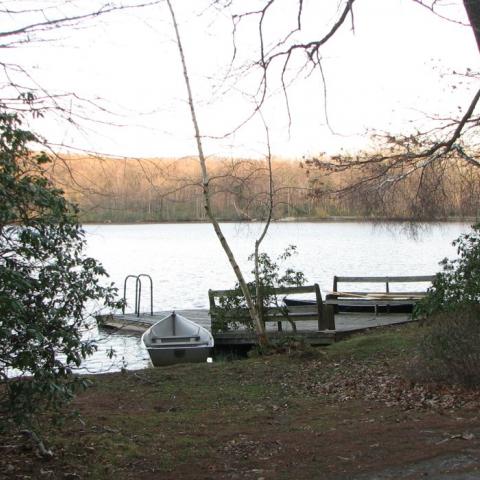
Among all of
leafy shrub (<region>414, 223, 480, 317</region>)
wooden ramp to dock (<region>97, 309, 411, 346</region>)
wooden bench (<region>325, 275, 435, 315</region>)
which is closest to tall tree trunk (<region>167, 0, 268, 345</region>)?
wooden ramp to dock (<region>97, 309, 411, 346</region>)

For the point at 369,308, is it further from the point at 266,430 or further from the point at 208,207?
the point at 266,430

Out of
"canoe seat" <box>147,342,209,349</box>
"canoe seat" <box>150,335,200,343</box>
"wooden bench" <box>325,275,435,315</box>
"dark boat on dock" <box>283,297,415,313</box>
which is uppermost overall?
"wooden bench" <box>325,275,435,315</box>

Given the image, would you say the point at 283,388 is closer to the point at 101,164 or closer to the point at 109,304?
the point at 109,304

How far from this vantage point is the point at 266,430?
6.08 metres

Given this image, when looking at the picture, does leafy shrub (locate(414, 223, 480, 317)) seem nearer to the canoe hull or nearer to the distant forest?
the distant forest

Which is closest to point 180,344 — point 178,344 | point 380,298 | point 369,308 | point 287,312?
point 178,344

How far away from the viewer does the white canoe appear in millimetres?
12781

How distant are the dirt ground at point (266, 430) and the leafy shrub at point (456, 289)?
3.18 ft

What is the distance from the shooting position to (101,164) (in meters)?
4.64

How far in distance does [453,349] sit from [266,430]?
7.39 ft

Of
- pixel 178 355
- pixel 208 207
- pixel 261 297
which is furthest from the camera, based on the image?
pixel 178 355

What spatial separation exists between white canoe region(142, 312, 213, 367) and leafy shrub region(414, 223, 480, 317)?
575 cm

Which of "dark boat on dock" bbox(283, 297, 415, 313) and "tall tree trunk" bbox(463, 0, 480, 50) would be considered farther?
"dark boat on dock" bbox(283, 297, 415, 313)

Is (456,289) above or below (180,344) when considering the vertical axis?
above
